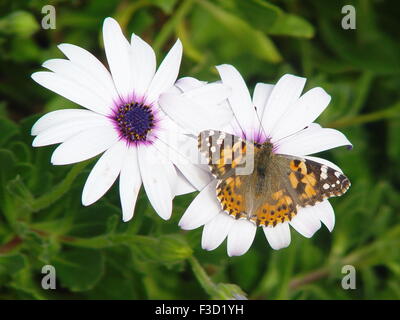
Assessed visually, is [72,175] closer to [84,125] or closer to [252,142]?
[84,125]

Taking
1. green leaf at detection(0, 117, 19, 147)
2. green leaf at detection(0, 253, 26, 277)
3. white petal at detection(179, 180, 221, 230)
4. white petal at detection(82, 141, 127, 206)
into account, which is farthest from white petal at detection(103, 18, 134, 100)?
green leaf at detection(0, 253, 26, 277)

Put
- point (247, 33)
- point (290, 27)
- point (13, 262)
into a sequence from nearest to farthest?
point (13, 262) → point (290, 27) → point (247, 33)

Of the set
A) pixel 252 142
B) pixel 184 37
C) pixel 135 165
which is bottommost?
pixel 135 165

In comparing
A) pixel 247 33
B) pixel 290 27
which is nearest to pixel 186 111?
pixel 290 27

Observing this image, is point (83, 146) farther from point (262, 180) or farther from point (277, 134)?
point (277, 134)

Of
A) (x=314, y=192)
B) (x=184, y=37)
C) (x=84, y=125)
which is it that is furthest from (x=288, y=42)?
(x=84, y=125)

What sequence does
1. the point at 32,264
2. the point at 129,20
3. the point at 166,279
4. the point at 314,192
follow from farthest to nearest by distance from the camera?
1. the point at 129,20
2. the point at 166,279
3. the point at 32,264
4. the point at 314,192

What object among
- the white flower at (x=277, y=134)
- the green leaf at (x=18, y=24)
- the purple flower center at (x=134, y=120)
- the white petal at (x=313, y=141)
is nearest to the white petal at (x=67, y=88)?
the purple flower center at (x=134, y=120)
